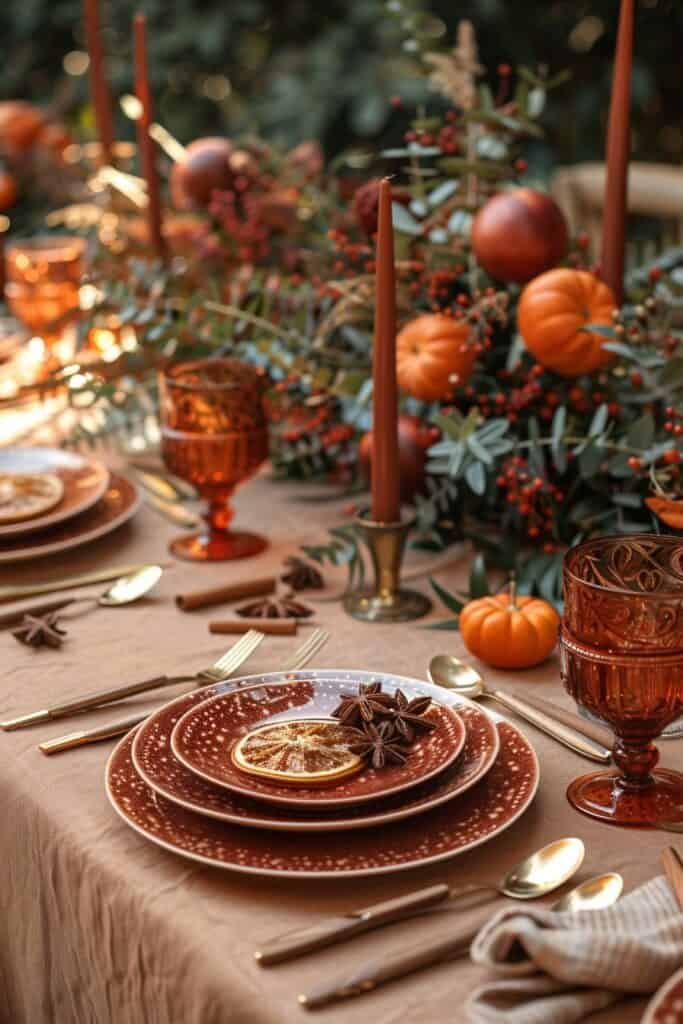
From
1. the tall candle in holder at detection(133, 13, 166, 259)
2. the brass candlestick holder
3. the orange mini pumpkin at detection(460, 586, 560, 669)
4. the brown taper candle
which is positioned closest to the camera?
the orange mini pumpkin at detection(460, 586, 560, 669)

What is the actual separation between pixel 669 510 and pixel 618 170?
36cm

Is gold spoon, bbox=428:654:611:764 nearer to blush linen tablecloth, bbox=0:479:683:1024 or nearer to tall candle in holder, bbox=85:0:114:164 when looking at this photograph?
blush linen tablecloth, bbox=0:479:683:1024

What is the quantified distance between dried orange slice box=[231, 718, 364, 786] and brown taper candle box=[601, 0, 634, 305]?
1.95ft

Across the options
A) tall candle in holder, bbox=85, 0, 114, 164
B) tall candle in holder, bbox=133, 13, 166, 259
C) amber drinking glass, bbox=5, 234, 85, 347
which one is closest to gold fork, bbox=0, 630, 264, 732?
tall candle in holder, bbox=133, 13, 166, 259

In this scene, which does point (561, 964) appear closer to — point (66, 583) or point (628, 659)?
point (628, 659)

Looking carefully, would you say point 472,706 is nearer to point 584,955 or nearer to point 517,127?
point 584,955

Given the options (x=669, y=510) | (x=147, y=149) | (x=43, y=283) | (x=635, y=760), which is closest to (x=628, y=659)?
(x=635, y=760)

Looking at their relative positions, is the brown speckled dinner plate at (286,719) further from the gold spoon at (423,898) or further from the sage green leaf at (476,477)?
the sage green leaf at (476,477)

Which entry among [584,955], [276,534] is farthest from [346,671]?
[276,534]

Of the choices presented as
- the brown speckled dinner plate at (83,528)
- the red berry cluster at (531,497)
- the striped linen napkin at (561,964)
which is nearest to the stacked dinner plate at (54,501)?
the brown speckled dinner plate at (83,528)

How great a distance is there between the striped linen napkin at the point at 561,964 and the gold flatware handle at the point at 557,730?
233mm

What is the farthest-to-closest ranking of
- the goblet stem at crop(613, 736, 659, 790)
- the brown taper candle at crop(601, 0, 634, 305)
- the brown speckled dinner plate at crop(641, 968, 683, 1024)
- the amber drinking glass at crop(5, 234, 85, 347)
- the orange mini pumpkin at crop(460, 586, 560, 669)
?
the amber drinking glass at crop(5, 234, 85, 347) < the brown taper candle at crop(601, 0, 634, 305) < the orange mini pumpkin at crop(460, 586, 560, 669) < the goblet stem at crop(613, 736, 659, 790) < the brown speckled dinner plate at crop(641, 968, 683, 1024)

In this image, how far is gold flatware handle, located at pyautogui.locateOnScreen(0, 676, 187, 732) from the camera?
95cm

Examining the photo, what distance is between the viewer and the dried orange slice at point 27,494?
1.27 meters
